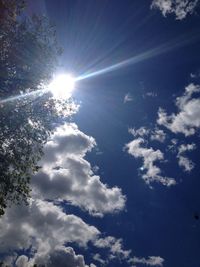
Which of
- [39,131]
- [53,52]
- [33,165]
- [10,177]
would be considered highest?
[53,52]

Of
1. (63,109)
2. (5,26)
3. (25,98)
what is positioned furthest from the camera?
(63,109)

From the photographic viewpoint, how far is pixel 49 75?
2972 centimetres

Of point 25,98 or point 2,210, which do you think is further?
point 25,98

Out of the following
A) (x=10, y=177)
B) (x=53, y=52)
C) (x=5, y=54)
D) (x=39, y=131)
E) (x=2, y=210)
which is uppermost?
(x=53, y=52)

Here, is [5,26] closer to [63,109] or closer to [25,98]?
[25,98]

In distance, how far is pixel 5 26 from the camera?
2652 centimetres

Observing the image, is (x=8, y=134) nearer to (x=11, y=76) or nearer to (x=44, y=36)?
(x=11, y=76)

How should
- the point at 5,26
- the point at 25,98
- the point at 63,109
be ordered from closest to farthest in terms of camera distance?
the point at 5,26, the point at 25,98, the point at 63,109

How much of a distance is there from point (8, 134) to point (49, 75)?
5.61 meters

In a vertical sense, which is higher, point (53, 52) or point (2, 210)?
point (53, 52)

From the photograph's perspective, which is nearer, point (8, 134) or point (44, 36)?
point (8, 134)

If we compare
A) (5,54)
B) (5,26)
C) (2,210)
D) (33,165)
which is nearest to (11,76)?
(5,54)

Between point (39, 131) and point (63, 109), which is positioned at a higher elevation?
point (63, 109)

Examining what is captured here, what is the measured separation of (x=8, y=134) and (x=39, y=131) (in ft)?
8.10
